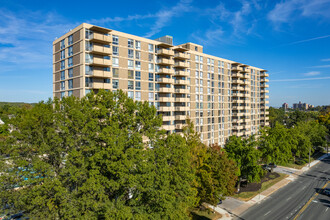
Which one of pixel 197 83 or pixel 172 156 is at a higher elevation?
pixel 197 83

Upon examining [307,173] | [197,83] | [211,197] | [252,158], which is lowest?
[307,173]

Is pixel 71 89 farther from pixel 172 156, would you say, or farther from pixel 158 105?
pixel 172 156

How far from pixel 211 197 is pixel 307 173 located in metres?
44.1

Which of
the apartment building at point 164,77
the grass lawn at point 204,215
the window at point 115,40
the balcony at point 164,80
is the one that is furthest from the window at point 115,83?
the grass lawn at point 204,215

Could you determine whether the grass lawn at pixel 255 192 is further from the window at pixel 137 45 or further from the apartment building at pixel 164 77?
the window at pixel 137 45

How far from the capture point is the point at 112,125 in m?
21.9

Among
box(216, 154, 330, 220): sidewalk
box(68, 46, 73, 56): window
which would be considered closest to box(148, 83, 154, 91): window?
box(68, 46, 73, 56): window

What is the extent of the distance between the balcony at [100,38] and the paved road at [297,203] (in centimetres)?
4022

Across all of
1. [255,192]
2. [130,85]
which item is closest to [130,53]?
[130,85]

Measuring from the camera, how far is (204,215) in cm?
3347

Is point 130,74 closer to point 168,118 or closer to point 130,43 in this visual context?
point 130,43

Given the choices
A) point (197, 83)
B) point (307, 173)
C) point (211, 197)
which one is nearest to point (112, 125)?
point (211, 197)

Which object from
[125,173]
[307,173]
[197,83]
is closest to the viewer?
[125,173]

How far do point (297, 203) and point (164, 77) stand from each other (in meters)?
39.2
